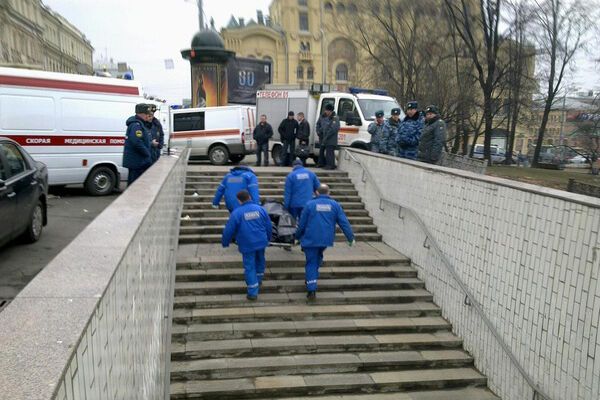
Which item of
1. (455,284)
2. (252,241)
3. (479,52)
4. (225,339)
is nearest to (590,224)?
(455,284)

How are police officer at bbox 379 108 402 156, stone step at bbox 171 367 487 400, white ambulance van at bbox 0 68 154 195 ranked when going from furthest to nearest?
police officer at bbox 379 108 402 156 → white ambulance van at bbox 0 68 154 195 → stone step at bbox 171 367 487 400

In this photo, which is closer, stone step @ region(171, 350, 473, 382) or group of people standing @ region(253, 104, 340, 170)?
stone step @ region(171, 350, 473, 382)

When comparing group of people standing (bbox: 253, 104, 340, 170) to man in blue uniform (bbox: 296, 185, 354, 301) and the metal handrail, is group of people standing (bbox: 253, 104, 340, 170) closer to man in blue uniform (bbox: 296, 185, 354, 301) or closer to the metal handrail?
the metal handrail

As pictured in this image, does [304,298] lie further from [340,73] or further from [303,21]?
[303,21]

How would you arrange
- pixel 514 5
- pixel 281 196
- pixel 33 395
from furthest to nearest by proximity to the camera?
1. pixel 514 5
2. pixel 281 196
3. pixel 33 395

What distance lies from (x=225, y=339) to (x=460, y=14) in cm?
2287

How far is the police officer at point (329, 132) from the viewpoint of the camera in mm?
12219

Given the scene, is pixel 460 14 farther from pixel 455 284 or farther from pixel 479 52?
pixel 455 284

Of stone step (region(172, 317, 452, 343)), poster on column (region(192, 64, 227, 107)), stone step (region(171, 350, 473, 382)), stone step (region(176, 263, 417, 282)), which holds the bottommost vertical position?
stone step (region(171, 350, 473, 382))

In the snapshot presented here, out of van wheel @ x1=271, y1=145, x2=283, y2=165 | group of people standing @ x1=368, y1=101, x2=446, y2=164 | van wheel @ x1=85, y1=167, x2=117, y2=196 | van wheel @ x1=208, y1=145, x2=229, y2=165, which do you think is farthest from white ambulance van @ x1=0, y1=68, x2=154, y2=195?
group of people standing @ x1=368, y1=101, x2=446, y2=164

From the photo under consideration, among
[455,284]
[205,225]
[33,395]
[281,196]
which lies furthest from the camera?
[281,196]

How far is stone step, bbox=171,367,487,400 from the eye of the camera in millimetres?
5516

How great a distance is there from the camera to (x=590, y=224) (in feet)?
14.8

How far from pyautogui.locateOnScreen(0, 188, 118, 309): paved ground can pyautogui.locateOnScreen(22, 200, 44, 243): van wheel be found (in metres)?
0.11
